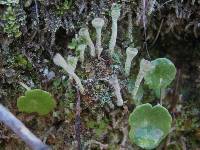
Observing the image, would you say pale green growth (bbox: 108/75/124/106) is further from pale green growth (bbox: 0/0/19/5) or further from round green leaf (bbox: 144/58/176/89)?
pale green growth (bbox: 0/0/19/5)

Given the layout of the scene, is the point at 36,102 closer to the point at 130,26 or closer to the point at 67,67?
the point at 67,67

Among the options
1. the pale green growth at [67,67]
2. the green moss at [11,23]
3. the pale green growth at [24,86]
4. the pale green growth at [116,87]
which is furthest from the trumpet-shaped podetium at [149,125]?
the green moss at [11,23]

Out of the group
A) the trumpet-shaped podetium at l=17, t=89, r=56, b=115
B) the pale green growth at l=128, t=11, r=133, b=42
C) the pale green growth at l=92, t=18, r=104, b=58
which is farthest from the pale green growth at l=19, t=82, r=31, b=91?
the pale green growth at l=128, t=11, r=133, b=42

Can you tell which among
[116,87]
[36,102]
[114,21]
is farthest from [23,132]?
[114,21]

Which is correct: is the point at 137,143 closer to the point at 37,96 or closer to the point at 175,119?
the point at 175,119

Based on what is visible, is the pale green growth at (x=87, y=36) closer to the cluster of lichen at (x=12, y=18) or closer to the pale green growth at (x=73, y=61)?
the pale green growth at (x=73, y=61)

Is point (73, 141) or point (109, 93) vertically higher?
point (109, 93)

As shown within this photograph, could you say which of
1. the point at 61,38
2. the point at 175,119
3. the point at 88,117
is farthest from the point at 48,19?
the point at 175,119
